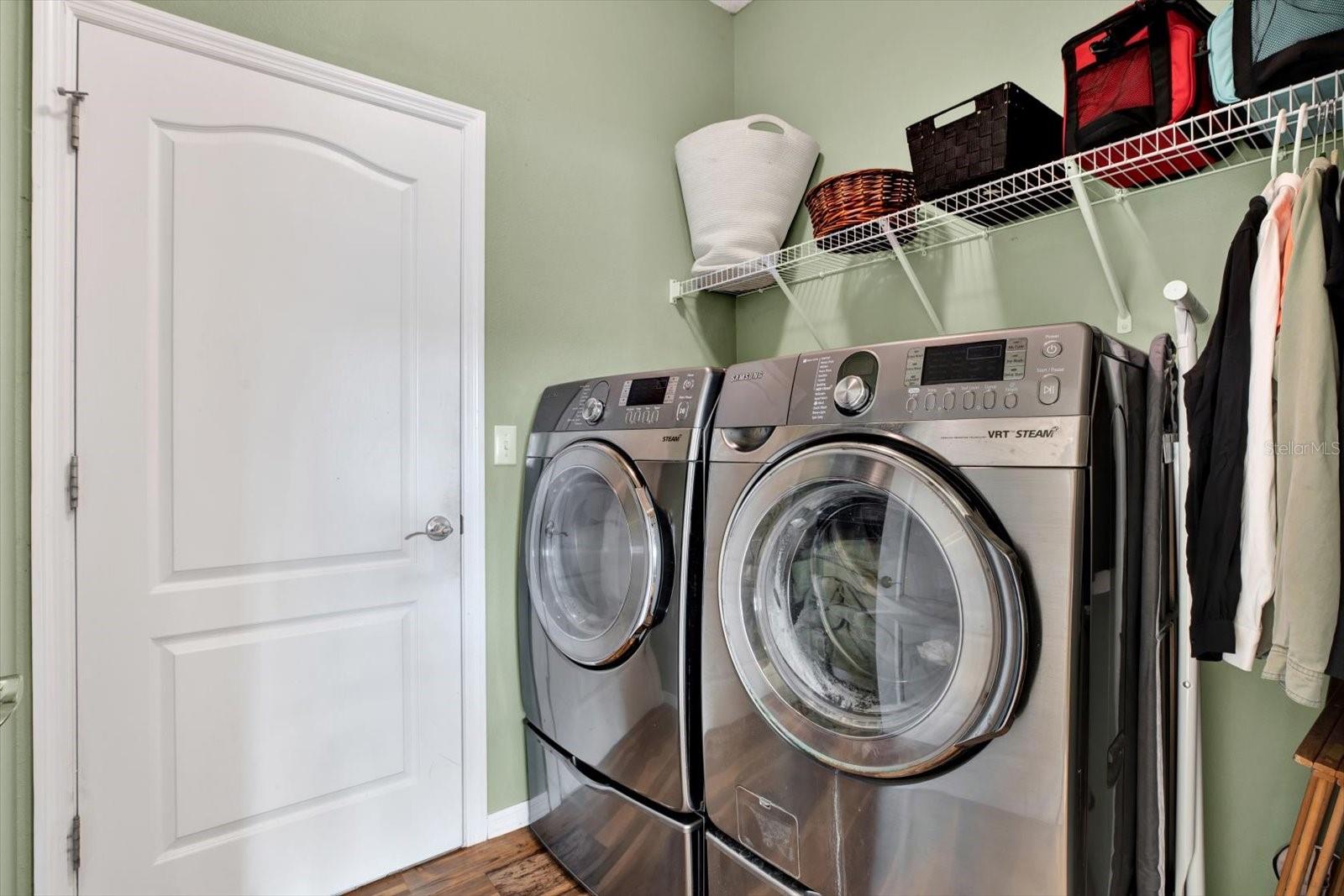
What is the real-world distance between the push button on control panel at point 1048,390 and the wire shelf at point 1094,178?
61 cm

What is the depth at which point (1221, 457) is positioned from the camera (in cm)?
111

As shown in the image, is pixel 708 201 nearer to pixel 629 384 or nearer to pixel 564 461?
pixel 629 384

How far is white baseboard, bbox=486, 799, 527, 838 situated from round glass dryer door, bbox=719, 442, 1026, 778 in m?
1.13

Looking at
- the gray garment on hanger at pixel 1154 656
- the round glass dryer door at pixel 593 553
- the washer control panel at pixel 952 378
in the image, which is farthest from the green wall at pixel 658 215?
the washer control panel at pixel 952 378

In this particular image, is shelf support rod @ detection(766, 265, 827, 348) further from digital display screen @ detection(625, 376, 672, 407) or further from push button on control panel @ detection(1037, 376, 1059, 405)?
push button on control panel @ detection(1037, 376, 1059, 405)

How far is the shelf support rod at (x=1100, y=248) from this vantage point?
56.8 inches

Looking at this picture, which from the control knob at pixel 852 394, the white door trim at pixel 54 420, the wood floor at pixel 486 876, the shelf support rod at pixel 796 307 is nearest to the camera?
the control knob at pixel 852 394

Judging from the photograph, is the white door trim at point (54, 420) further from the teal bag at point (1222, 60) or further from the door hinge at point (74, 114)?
the teal bag at point (1222, 60)

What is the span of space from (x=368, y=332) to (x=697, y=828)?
4.76 feet

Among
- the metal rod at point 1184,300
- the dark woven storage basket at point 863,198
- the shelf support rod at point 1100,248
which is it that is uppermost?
the dark woven storage basket at point 863,198

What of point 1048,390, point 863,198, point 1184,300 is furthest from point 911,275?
point 1048,390

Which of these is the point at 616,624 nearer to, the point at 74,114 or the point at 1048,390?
the point at 1048,390

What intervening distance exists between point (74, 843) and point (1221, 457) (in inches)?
90.8

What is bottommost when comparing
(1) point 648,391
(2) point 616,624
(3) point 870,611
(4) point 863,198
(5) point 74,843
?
(5) point 74,843
